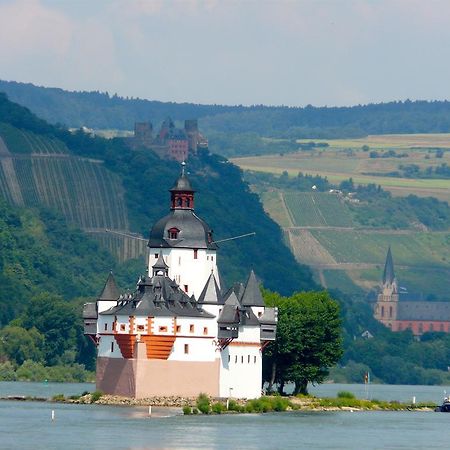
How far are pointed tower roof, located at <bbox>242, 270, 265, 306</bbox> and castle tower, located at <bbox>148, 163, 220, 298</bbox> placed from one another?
187 cm

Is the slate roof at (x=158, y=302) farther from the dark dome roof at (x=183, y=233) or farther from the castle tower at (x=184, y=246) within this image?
the dark dome roof at (x=183, y=233)

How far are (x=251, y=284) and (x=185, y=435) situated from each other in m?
25.6

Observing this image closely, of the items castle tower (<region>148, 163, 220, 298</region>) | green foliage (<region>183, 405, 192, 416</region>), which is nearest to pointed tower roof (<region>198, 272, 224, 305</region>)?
castle tower (<region>148, 163, 220, 298</region>)

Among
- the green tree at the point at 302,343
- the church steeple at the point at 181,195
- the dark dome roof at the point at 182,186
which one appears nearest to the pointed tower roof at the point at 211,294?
the church steeple at the point at 181,195

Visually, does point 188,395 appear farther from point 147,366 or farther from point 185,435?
point 185,435

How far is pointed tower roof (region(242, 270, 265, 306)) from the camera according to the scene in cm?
13438

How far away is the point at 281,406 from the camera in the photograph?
133 metres

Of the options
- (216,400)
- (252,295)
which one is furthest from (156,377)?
(252,295)

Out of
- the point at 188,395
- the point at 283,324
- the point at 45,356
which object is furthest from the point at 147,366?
the point at 45,356

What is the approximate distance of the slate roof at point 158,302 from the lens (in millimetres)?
127125

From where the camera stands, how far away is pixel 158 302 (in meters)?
128

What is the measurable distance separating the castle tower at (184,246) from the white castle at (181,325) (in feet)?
0.19

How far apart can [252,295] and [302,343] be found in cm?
683

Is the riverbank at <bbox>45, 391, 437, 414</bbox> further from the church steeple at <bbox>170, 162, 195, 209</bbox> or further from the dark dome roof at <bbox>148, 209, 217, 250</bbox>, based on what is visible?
the church steeple at <bbox>170, 162, 195, 209</bbox>
